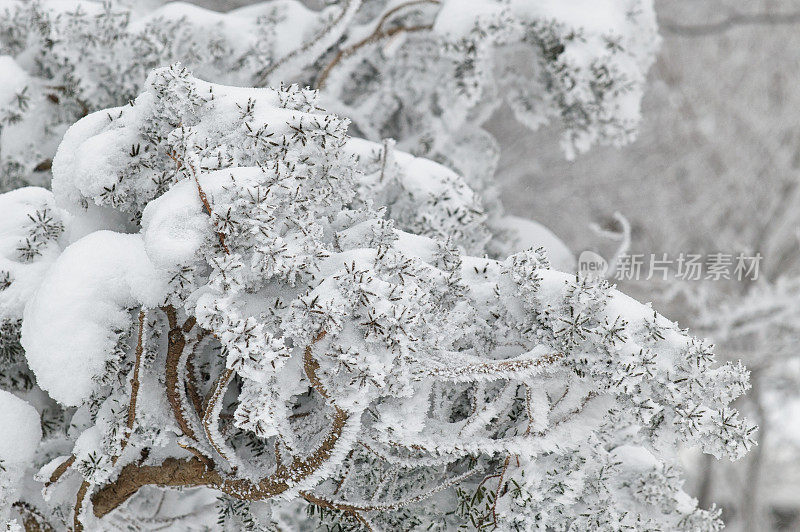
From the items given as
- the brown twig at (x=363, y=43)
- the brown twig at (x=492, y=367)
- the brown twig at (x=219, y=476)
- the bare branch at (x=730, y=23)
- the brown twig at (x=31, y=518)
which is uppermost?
the brown twig at (x=363, y=43)

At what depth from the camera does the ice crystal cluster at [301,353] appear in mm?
1513

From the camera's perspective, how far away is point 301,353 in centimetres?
155

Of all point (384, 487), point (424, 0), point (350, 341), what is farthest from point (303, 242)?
point (424, 0)

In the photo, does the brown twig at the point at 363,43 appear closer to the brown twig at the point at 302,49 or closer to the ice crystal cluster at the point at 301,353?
the brown twig at the point at 302,49

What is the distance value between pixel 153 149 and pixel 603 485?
67.0 inches

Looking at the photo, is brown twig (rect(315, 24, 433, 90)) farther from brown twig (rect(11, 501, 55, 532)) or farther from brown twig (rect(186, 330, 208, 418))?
brown twig (rect(11, 501, 55, 532))

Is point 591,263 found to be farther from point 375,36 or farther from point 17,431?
point 17,431

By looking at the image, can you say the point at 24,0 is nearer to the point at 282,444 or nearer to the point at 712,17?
the point at 282,444

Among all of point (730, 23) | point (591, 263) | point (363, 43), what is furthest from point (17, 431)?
point (730, 23)

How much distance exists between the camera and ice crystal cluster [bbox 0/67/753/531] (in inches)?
59.6

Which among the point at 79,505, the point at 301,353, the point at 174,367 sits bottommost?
the point at 79,505

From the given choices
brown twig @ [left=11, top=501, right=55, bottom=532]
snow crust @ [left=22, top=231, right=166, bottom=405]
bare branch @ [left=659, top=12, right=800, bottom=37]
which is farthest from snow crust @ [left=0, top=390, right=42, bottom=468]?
bare branch @ [left=659, top=12, right=800, bottom=37]

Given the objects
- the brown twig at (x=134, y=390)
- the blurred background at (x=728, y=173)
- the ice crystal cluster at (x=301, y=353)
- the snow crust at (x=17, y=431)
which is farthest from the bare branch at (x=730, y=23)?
the snow crust at (x=17, y=431)

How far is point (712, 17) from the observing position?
28.8ft
